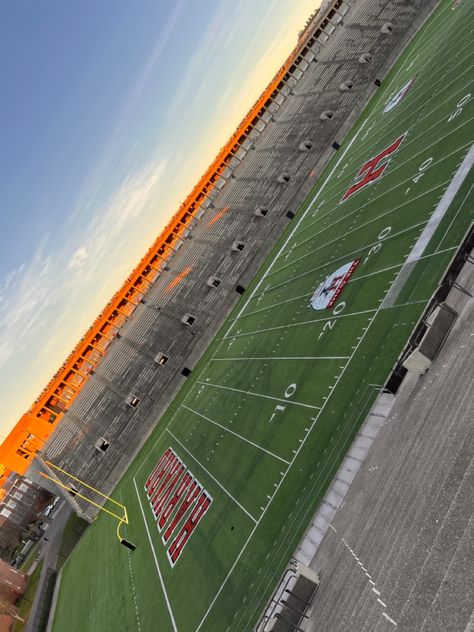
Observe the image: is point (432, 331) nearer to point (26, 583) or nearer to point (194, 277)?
point (194, 277)

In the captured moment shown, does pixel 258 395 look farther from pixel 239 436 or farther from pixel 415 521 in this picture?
pixel 415 521

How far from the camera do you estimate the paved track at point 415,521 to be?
5.86 meters

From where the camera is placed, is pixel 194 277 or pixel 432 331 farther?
pixel 194 277

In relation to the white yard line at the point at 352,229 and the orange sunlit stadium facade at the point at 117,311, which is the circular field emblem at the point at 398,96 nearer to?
the white yard line at the point at 352,229

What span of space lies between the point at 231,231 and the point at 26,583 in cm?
2310

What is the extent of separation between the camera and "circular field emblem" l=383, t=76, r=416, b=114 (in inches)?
1102

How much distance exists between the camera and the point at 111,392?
31125 mm

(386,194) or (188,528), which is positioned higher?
(386,194)

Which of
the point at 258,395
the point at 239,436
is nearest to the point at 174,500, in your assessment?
the point at 239,436

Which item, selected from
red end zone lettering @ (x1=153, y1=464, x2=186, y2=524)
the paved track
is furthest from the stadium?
red end zone lettering @ (x1=153, y1=464, x2=186, y2=524)

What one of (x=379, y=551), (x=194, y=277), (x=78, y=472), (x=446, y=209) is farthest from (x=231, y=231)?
(x=379, y=551)

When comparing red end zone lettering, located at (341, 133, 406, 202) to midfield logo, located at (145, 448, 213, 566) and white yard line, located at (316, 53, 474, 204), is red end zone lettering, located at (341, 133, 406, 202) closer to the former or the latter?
white yard line, located at (316, 53, 474, 204)

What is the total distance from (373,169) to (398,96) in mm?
7588

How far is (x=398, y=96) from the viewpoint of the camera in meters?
28.9
